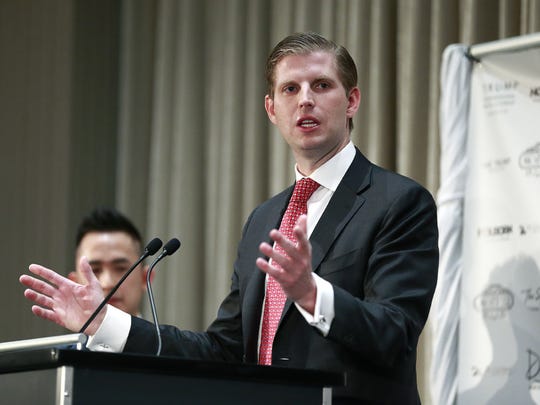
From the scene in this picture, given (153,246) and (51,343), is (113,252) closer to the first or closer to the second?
(51,343)

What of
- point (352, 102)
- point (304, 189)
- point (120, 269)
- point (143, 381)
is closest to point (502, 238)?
point (352, 102)

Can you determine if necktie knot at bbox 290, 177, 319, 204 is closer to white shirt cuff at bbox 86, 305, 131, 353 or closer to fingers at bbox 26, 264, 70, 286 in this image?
white shirt cuff at bbox 86, 305, 131, 353

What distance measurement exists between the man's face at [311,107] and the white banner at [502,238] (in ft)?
2.55

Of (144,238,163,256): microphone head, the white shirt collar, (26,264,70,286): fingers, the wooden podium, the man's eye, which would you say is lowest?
the wooden podium

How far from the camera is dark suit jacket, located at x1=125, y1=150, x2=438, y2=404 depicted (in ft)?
8.18

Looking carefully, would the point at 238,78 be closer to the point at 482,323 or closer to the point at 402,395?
the point at 482,323

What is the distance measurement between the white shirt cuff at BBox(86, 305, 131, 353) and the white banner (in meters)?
1.34

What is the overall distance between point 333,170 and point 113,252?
2.06 meters

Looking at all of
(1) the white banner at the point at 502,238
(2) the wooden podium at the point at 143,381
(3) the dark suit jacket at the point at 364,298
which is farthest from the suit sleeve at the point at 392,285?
(1) the white banner at the point at 502,238

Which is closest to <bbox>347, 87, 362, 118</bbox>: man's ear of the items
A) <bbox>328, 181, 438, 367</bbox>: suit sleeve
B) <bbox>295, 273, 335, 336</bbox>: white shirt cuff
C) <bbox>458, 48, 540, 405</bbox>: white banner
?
<bbox>328, 181, 438, 367</bbox>: suit sleeve

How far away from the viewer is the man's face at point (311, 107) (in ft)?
9.73

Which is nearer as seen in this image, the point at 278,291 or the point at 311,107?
the point at 278,291

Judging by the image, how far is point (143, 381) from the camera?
2.14 metres

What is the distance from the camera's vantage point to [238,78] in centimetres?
546
